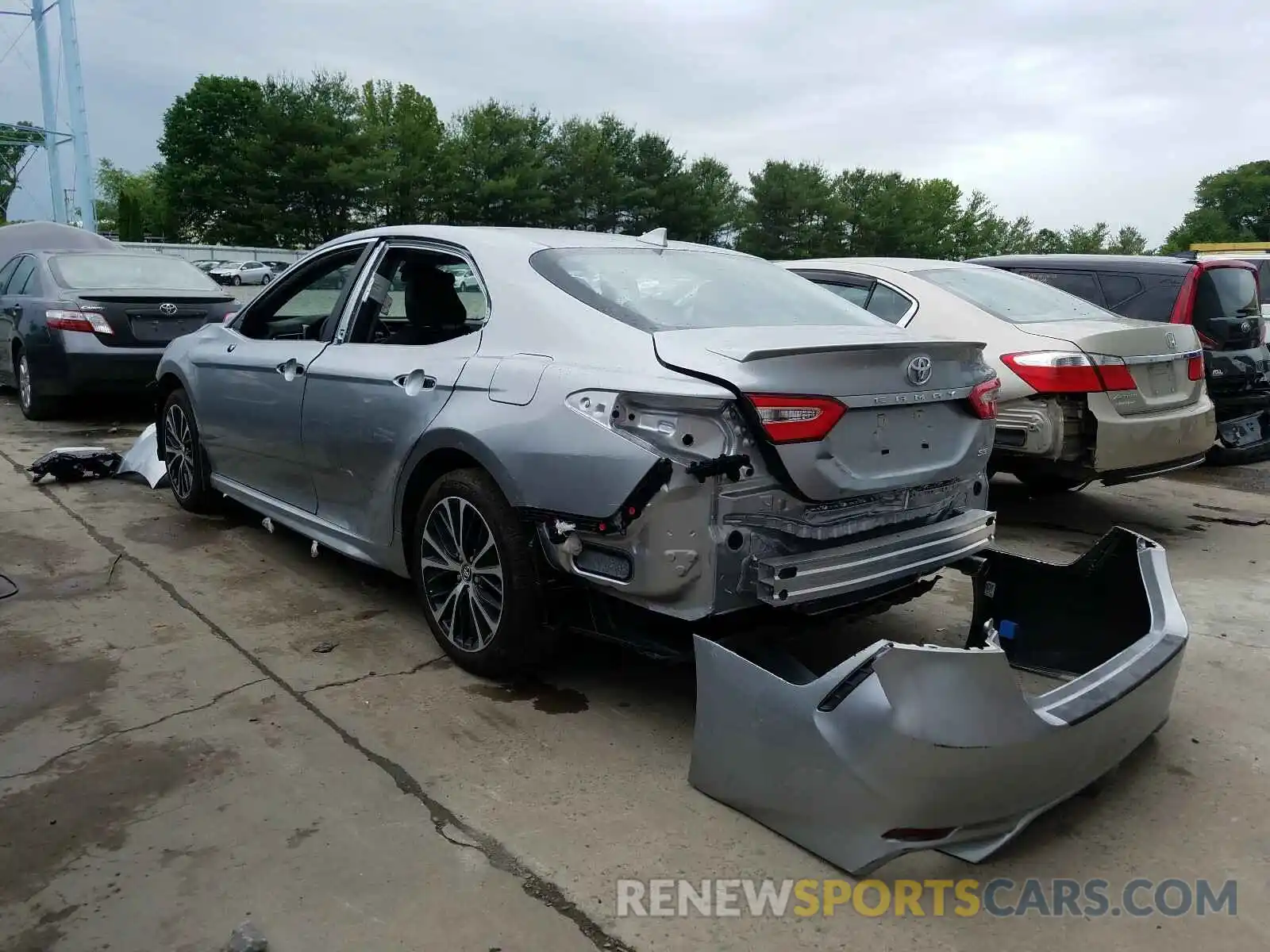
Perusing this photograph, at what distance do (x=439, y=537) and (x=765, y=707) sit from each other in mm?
1520

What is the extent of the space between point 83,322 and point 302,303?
424 cm

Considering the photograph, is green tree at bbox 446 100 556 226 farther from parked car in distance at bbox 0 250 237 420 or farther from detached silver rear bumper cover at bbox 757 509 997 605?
detached silver rear bumper cover at bbox 757 509 997 605

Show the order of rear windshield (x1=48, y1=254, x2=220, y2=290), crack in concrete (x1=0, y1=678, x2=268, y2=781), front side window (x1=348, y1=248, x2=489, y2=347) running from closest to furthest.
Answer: crack in concrete (x1=0, y1=678, x2=268, y2=781), front side window (x1=348, y1=248, x2=489, y2=347), rear windshield (x1=48, y1=254, x2=220, y2=290)

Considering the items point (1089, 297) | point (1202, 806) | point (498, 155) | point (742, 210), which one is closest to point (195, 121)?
point (498, 155)

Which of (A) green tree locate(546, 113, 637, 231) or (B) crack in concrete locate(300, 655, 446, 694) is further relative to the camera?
(A) green tree locate(546, 113, 637, 231)

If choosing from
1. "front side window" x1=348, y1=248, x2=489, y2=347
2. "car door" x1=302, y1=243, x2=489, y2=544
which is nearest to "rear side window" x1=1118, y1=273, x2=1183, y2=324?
"front side window" x1=348, y1=248, x2=489, y2=347

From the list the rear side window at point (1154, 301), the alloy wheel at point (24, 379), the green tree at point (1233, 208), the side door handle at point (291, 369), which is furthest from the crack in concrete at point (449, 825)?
the green tree at point (1233, 208)

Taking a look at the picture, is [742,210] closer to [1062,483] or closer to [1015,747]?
[1062,483]

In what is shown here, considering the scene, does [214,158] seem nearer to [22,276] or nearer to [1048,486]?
[22,276]

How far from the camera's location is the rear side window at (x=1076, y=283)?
7414 mm

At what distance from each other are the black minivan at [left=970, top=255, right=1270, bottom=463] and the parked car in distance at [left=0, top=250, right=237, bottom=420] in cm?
719

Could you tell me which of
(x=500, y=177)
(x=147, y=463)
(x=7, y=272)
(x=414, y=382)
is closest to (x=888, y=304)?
(x=414, y=382)

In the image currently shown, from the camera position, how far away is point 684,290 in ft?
11.6

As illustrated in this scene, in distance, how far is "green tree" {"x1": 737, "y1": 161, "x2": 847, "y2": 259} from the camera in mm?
55469
